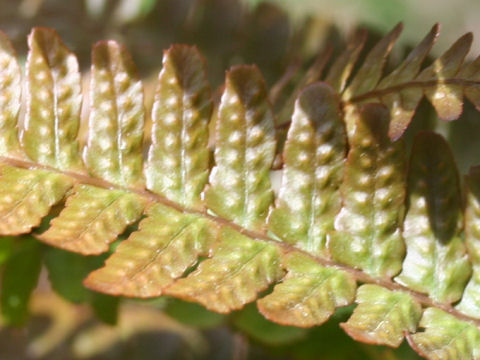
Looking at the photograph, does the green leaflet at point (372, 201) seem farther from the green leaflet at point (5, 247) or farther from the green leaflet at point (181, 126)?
the green leaflet at point (5, 247)

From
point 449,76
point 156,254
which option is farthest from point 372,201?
point 156,254

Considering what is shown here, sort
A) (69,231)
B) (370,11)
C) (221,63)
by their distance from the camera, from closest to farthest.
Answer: (69,231) → (221,63) → (370,11)

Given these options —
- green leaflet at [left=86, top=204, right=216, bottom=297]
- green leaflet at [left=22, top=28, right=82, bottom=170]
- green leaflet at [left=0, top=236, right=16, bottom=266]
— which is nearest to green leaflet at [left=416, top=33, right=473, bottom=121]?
green leaflet at [left=86, top=204, right=216, bottom=297]

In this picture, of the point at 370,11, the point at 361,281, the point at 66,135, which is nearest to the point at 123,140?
the point at 66,135

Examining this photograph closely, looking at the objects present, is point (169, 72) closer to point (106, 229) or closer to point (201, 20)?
point (106, 229)

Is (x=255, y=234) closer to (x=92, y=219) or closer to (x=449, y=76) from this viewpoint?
(x=92, y=219)

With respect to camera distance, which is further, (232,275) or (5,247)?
(5,247)
